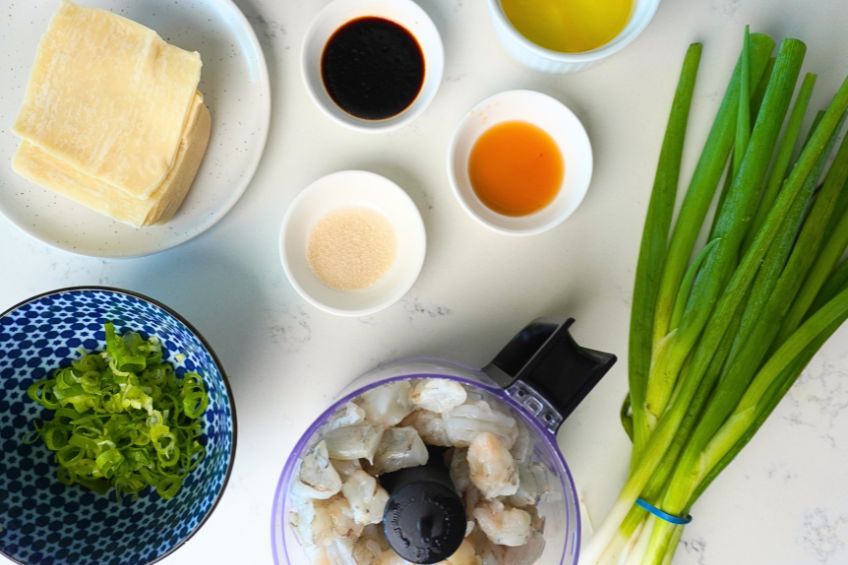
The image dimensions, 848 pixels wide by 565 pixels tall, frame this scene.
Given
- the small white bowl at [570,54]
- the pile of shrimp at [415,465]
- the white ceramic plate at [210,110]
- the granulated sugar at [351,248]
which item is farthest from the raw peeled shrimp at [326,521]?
the small white bowl at [570,54]

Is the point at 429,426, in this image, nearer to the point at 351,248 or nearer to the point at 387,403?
the point at 387,403

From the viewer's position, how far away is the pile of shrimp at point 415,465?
0.95m

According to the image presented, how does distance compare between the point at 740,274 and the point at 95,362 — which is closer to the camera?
the point at 740,274

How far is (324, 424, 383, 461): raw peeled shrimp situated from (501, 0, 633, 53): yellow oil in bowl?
0.69 meters

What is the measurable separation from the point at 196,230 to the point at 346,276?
0.26 metres

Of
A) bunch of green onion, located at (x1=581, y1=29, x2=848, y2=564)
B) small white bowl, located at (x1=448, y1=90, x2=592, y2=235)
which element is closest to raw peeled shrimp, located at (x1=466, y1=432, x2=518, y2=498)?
bunch of green onion, located at (x1=581, y1=29, x2=848, y2=564)

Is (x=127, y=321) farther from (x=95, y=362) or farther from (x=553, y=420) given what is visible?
(x=553, y=420)

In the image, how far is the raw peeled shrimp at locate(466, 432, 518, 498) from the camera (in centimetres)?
Result: 94

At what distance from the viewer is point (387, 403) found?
1004mm

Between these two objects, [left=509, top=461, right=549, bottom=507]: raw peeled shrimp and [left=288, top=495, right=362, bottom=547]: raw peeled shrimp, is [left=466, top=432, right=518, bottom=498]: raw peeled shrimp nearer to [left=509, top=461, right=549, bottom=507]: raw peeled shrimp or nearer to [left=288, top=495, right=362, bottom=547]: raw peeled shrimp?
[left=509, top=461, right=549, bottom=507]: raw peeled shrimp

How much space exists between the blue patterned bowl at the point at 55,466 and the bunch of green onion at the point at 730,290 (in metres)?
0.64

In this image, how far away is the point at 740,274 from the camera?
102 centimetres

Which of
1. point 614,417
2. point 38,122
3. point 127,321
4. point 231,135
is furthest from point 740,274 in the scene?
point 38,122

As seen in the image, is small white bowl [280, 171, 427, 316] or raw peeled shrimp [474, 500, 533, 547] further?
small white bowl [280, 171, 427, 316]
